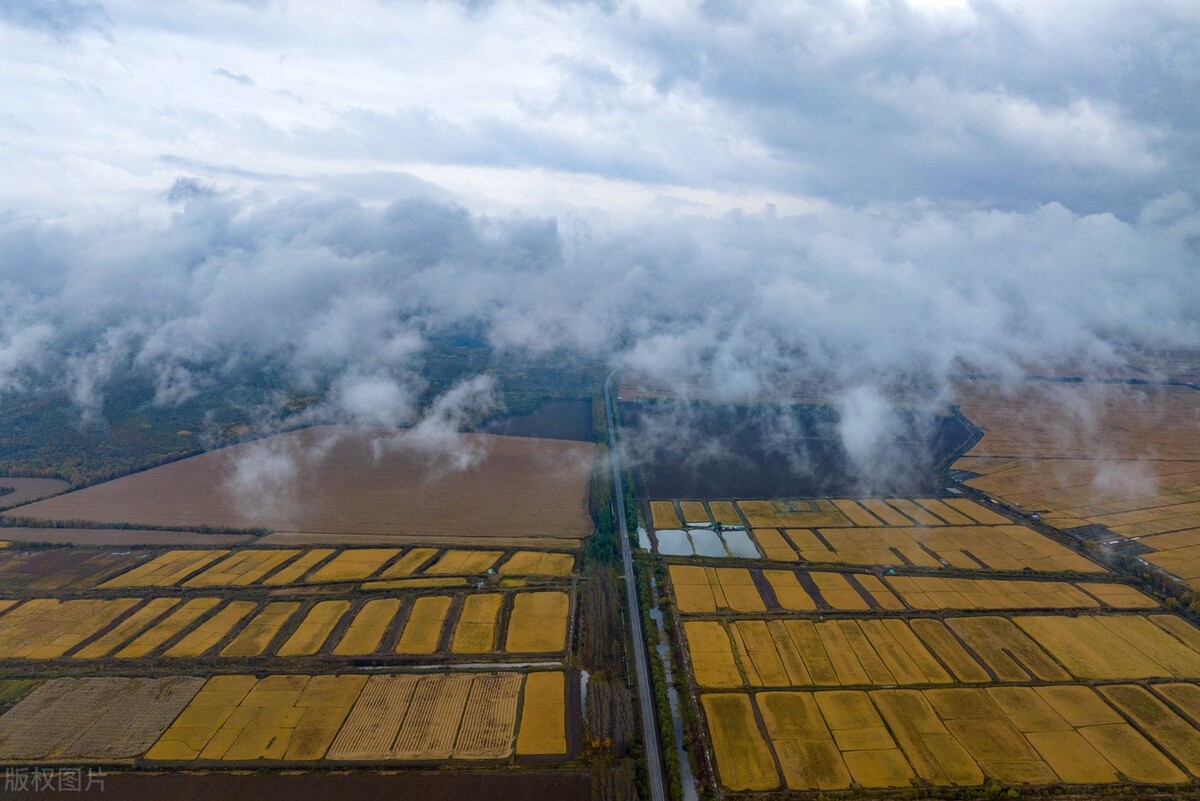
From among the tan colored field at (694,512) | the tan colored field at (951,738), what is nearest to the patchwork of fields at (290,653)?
the tan colored field at (694,512)

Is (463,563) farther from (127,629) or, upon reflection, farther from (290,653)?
(127,629)

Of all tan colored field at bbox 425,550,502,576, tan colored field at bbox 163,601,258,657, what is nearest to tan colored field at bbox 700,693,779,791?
tan colored field at bbox 425,550,502,576

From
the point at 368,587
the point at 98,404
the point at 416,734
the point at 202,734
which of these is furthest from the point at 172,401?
the point at 416,734

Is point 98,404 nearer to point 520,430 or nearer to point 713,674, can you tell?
point 520,430

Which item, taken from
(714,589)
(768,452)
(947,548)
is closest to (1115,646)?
(947,548)

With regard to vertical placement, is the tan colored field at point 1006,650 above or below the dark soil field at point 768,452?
below

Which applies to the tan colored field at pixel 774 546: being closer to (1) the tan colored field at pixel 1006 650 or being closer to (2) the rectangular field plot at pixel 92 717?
(1) the tan colored field at pixel 1006 650
